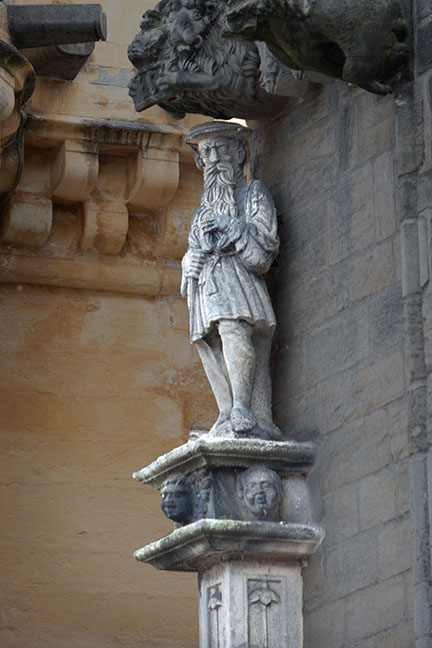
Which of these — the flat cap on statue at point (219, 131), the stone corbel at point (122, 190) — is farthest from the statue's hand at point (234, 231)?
the stone corbel at point (122, 190)

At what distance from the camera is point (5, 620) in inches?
351

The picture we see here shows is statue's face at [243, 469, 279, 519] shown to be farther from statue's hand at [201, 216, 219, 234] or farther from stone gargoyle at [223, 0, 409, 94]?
stone gargoyle at [223, 0, 409, 94]

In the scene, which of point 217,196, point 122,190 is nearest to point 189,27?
point 217,196

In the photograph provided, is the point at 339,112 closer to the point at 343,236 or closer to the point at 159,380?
the point at 343,236

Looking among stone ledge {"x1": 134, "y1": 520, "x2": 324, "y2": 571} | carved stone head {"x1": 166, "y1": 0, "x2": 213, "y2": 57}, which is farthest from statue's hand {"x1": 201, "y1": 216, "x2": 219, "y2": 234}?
stone ledge {"x1": 134, "y1": 520, "x2": 324, "y2": 571}

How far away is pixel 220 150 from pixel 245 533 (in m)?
1.35

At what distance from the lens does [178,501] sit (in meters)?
5.98

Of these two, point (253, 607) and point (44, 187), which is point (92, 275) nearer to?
point (44, 187)

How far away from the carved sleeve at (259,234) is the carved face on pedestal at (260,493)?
687mm

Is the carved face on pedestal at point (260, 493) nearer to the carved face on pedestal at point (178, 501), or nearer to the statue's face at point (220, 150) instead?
the carved face on pedestal at point (178, 501)

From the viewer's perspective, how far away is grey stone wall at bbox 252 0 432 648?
18.2 feet

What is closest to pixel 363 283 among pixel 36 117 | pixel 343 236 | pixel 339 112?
pixel 343 236

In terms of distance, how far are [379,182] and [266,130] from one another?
0.89 m

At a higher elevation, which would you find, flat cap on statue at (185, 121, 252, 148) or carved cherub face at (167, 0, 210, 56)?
carved cherub face at (167, 0, 210, 56)
